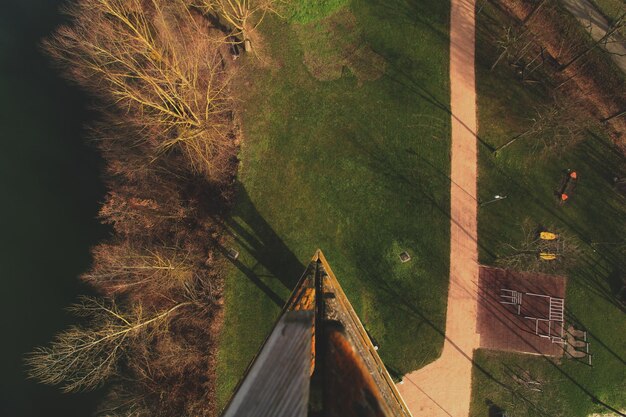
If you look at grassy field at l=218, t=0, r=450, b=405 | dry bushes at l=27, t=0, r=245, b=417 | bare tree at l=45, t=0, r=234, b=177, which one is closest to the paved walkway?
grassy field at l=218, t=0, r=450, b=405

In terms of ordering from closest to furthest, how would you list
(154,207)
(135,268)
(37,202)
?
(135,268) < (154,207) < (37,202)

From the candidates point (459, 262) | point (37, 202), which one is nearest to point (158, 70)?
point (37, 202)

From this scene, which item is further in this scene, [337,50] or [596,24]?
[337,50]

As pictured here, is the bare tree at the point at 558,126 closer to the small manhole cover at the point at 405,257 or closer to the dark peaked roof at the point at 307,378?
the small manhole cover at the point at 405,257

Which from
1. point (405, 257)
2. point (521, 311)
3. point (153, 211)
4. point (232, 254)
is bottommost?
point (521, 311)

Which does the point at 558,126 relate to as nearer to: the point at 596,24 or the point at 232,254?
the point at 596,24

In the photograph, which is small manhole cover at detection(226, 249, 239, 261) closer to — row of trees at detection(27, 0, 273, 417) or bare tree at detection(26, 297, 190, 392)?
row of trees at detection(27, 0, 273, 417)

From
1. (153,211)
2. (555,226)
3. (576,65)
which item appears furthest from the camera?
(576,65)

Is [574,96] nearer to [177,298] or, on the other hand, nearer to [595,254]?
[595,254]
